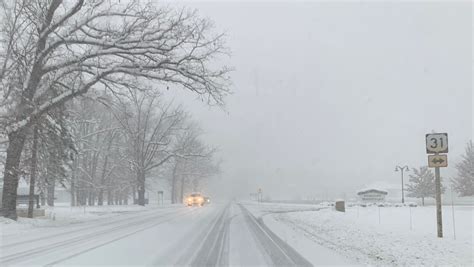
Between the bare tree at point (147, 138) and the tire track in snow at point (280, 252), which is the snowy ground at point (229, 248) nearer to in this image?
the tire track in snow at point (280, 252)

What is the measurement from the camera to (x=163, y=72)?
24.0m

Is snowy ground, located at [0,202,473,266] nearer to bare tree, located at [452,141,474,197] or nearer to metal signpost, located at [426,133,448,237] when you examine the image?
metal signpost, located at [426,133,448,237]

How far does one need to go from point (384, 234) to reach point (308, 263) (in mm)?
6423

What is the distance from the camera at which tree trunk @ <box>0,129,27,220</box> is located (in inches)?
882

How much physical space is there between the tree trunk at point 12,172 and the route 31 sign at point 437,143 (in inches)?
652

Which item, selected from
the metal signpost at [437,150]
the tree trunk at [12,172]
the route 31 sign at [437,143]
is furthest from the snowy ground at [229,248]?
the tree trunk at [12,172]

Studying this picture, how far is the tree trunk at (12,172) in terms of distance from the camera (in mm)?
22406

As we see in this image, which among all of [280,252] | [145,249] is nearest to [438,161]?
[280,252]

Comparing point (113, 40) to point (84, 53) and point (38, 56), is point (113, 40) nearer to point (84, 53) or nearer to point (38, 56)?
point (84, 53)

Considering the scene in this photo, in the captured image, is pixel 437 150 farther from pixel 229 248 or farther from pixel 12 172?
pixel 12 172

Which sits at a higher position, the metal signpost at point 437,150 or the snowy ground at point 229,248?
the metal signpost at point 437,150

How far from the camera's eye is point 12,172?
74.3 feet

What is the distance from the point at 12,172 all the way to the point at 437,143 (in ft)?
57.2

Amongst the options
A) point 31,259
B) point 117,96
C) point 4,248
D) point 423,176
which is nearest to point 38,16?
point 117,96
